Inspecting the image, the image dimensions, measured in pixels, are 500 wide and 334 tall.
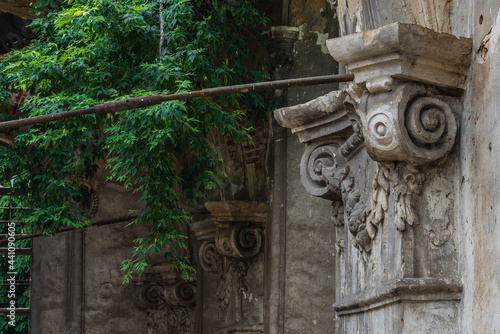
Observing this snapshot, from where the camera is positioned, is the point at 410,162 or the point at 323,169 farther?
the point at 323,169

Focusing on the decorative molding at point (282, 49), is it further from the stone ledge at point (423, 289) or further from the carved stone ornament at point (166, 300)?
the stone ledge at point (423, 289)

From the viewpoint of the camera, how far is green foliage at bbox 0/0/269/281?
21.3 feet

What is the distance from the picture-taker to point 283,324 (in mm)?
7598

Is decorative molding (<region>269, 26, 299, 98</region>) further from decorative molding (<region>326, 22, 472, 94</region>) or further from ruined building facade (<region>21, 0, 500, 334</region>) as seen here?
decorative molding (<region>326, 22, 472, 94</region>)

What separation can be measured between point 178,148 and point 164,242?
78 centimetres

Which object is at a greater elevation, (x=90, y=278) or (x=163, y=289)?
(x=90, y=278)

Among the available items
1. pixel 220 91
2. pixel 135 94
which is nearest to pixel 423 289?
pixel 220 91

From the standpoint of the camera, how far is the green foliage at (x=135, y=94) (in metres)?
6.48

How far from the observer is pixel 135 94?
6.48 meters

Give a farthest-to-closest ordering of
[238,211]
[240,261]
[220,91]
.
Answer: [240,261] → [238,211] → [220,91]

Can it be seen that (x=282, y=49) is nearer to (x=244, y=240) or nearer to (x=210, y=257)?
(x=244, y=240)

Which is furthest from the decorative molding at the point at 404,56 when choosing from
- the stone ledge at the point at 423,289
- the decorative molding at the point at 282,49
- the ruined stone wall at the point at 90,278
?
the ruined stone wall at the point at 90,278

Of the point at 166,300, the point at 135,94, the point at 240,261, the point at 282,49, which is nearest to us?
the point at 135,94

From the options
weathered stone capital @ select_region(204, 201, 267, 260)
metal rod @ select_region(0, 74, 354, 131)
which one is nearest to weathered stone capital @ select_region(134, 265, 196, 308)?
weathered stone capital @ select_region(204, 201, 267, 260)
